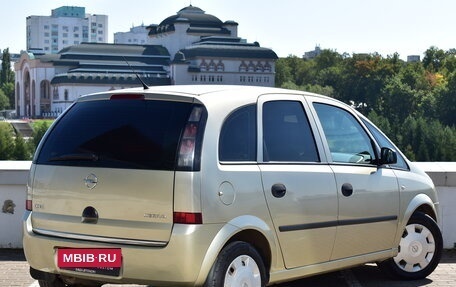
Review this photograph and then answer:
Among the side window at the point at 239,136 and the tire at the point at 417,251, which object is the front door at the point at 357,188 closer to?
the tire at the point at 417,251

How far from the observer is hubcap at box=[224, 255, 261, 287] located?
5.77m

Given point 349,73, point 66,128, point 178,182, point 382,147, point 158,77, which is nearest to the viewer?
point 178,182

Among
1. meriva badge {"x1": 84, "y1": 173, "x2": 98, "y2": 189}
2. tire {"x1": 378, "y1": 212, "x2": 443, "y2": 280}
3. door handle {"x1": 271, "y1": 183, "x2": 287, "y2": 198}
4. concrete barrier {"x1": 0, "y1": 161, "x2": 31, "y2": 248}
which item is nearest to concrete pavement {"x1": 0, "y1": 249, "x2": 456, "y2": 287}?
tire {"x1": 378, "y1": 212, "x2": 443, "y2": 280}

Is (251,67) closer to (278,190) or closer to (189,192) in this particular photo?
(278,190)

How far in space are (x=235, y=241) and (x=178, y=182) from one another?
1.90ft

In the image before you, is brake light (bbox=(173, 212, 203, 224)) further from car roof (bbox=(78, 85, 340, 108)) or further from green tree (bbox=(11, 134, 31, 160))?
green tree (bbox=(11, 134, 31, 160))

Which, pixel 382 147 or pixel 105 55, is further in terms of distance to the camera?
pixel 105 55

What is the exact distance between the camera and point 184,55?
618ft

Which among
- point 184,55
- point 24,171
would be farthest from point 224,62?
point 24,171

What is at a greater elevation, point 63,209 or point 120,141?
point 120,141

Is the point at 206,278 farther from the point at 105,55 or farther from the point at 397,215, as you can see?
the point at 105,55

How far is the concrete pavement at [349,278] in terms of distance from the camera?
24.8 feet

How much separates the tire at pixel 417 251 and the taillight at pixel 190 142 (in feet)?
8.65

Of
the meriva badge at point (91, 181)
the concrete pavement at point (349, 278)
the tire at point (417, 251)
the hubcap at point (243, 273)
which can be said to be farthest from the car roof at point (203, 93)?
the tire at point (417, 251)
